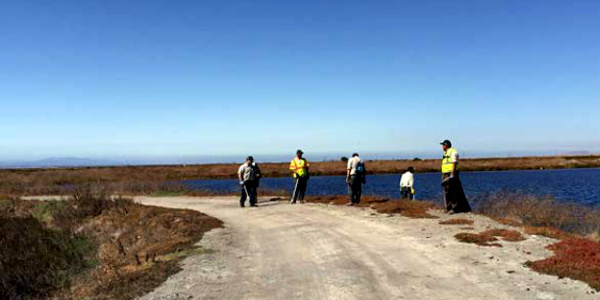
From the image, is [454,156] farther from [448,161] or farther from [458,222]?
[458,222]

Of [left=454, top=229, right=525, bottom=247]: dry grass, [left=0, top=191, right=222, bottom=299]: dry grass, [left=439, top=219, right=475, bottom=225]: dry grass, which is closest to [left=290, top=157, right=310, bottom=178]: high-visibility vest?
[left=0, top=191, right=222, bottom=299]: dry grass

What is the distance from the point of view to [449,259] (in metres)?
10.4

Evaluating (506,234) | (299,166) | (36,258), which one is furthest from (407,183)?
(36,258)

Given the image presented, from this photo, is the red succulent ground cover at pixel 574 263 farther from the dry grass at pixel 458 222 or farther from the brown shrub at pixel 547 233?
the dry grass at pixel 458 222

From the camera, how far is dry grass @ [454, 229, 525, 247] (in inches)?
477

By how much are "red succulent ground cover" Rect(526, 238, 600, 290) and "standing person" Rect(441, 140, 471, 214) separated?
5413mm

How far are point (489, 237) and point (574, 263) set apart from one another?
10.1 ft

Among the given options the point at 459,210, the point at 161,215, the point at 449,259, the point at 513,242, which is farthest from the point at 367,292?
the point at 161,215

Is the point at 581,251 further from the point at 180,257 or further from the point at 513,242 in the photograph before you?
the point at 180,257

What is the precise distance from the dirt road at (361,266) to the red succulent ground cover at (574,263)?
0.27 m

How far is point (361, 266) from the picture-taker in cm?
979

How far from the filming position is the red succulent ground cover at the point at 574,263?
8625mm

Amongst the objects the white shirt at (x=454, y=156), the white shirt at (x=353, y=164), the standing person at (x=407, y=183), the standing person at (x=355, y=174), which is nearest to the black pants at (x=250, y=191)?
the standing person at (x=355, y=174)

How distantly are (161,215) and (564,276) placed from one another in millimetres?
15235
